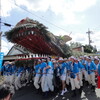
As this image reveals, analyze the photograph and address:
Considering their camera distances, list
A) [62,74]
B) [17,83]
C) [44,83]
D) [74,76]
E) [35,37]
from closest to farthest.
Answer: [74,76], [44,83], [62,74], [35,37], [17,83]

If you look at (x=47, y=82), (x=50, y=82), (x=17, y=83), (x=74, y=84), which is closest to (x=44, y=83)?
(x=47, y=82)

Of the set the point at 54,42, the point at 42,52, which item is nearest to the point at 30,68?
the point at 42,52

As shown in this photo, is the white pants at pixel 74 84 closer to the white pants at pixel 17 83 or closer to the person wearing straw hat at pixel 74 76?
the person wearing straw hat at pixel 74 76

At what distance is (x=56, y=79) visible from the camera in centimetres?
637

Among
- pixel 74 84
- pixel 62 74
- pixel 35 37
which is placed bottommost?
pixel 74 84

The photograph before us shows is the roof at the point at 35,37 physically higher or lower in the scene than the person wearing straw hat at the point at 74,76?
higher

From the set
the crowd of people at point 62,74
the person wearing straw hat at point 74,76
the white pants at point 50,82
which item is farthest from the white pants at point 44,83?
the person wearing straw hat at point 74,76

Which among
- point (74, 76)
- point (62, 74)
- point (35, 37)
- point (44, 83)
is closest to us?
point (74, 76)

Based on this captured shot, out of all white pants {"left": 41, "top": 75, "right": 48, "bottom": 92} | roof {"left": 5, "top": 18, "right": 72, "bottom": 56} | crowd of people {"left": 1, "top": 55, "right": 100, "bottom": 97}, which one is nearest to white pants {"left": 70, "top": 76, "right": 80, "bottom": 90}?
crowd of people {"left": 1, "top": 55, "right": 100, "bottom": 97}

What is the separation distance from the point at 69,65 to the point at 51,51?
2.15 m

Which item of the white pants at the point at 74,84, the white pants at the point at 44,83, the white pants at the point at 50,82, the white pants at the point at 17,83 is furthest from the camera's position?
the white pants at the point at 17,83

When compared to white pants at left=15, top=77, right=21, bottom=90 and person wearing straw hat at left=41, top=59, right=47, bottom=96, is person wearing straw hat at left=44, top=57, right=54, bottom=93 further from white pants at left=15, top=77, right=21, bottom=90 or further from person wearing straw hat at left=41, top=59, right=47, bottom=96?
white pants at left=15, top=77, right=21, bottom=90

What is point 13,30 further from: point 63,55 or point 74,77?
point 74,77

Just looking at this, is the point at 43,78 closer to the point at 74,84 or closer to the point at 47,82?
the point at 47,82
